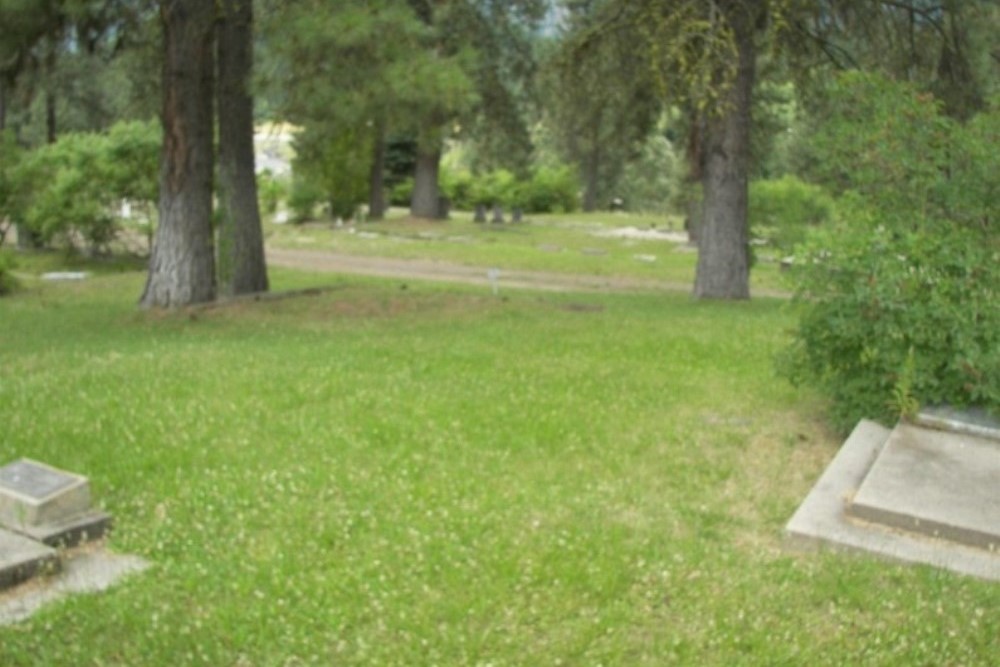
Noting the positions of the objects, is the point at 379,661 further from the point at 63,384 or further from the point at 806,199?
the point at 806,199

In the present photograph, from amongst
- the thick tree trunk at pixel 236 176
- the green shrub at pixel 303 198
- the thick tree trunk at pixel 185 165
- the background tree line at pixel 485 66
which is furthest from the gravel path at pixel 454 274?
the thick tree trunk at pixel 185 165

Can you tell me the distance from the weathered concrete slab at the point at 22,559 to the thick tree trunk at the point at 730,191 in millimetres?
11121

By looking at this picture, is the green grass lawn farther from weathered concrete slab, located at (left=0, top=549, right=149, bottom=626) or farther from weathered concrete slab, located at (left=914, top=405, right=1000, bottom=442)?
weathered concrete slab, located at (left=0, top=549, right=149, bottom=626)

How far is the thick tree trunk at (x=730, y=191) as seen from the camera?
14.8 meters

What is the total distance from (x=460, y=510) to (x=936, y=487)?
2.31 metres

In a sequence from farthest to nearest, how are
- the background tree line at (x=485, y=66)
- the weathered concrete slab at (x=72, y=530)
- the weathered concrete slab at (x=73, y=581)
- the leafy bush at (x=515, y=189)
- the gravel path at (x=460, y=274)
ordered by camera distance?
1. the leafy bush at (x=515, y=189)
2. the gravel path at (x=460, y=274)
3. the background tree line at (x=485, y=66)
4. the weathered concrete slab at (x=72, y=530)
5. the weathered concrete slab at (x=73, y=581)

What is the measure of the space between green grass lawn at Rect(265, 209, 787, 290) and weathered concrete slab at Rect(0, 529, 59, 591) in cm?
1776

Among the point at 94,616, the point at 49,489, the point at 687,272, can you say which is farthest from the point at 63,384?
the point at 687,272

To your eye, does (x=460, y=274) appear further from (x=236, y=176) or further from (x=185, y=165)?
(x=185, y=165)

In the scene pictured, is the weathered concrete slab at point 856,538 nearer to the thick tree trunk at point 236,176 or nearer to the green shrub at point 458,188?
the thick tree trunk at point 236,176

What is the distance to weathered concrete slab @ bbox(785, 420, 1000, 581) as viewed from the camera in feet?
16.3

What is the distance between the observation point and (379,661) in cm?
400

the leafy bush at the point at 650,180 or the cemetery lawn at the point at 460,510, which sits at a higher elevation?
the leafy bush at the point at 650,180

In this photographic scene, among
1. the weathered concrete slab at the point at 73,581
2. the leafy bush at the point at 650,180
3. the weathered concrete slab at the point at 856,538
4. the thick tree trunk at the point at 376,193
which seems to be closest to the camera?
the weathered concrete slab at the point at 73,581
